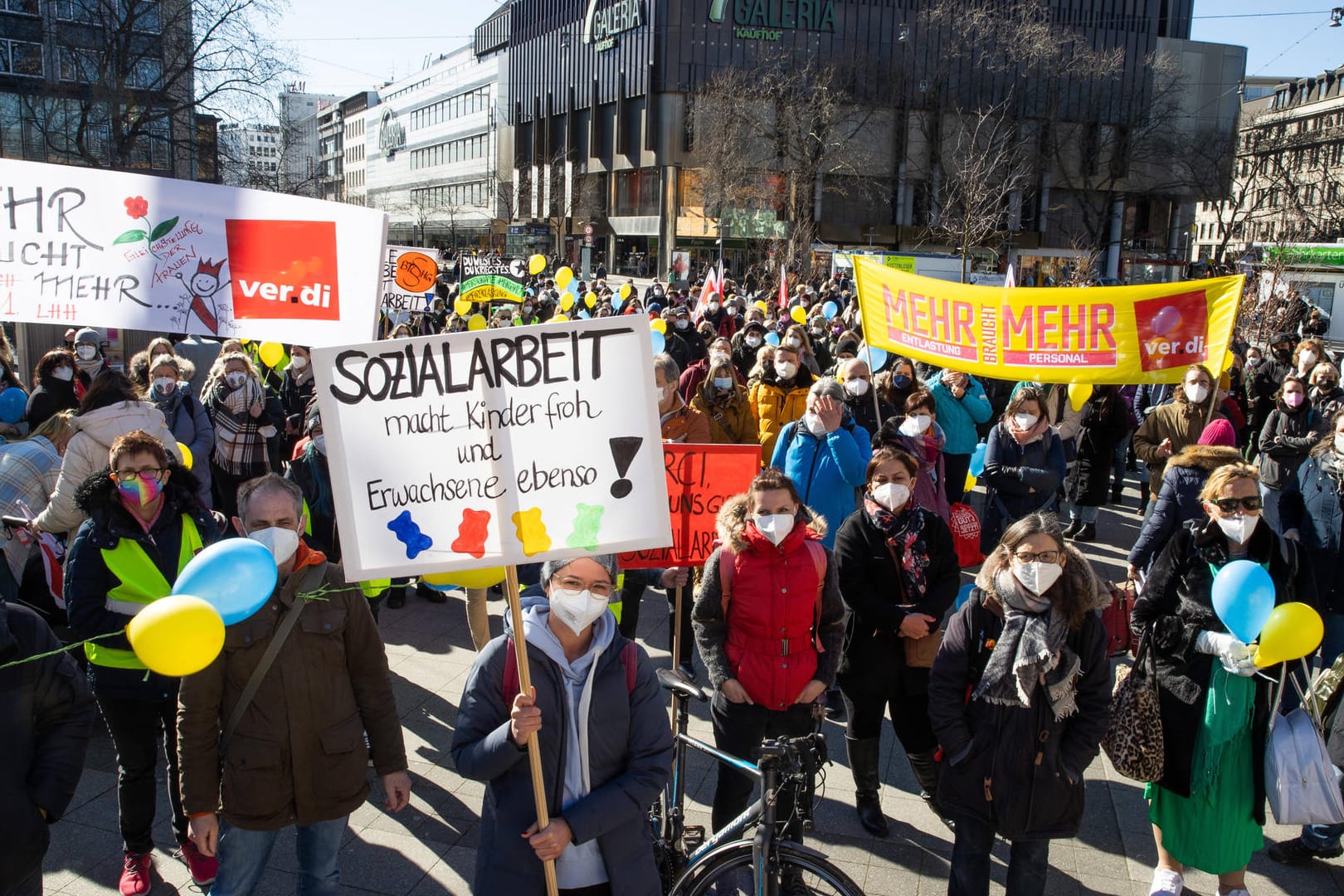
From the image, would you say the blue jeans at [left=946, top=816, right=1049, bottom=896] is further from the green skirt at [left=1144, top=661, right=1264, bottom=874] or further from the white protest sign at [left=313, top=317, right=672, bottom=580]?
the white protest sign at [left=313, top=317, right=672, bottom=580]

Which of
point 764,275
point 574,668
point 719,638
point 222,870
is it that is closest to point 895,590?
point 719,638

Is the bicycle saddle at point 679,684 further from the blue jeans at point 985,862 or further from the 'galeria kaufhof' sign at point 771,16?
the 'galeria kaufhof' sign at point 771,16

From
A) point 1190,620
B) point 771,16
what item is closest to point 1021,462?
point 1190,620

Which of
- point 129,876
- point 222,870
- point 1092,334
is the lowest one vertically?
point 129,876

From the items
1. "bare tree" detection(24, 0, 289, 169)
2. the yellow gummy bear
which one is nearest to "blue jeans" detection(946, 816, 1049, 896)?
the yellow gummy bear

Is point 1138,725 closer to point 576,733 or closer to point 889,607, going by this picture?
point 889,607

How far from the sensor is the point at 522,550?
2.98 meters

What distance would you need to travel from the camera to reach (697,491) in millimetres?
5105

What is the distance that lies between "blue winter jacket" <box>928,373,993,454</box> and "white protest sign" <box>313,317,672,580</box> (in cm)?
543

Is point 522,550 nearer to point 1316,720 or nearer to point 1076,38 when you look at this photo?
point 1316,720

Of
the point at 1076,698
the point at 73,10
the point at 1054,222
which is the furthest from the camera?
the point at 1054,222

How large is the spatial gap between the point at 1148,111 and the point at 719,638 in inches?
2425

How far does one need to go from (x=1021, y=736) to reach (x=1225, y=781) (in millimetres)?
944

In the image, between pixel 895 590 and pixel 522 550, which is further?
pixel 895 590
